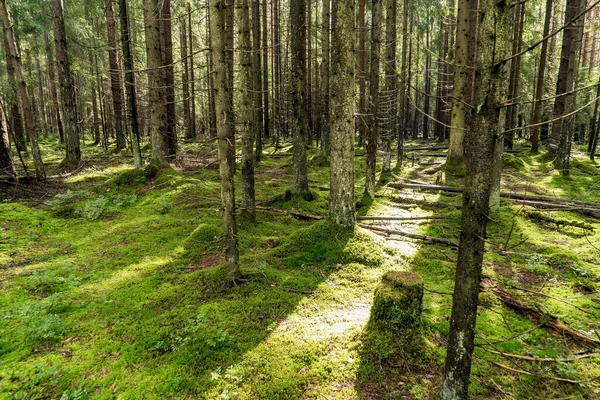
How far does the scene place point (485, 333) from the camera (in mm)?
4477

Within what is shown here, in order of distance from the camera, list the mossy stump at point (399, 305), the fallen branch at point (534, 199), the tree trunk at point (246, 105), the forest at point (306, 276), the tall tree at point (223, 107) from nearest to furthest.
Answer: the forest at point (306, 276)
the mossy stump at point (399, 305)
the tall tree at point (223, 107)
the tree trunk at point (246, 105)
the fallen branch at point (534, 199)

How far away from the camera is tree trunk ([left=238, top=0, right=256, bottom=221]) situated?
23.0 ft

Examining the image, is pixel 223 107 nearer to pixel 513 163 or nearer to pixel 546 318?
pixel 546 318

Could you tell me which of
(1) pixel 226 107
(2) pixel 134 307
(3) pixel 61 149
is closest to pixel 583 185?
(1) pixel 226 107

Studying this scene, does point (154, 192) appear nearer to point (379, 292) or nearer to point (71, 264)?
point (71, 264)

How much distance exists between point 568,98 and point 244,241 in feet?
44.3

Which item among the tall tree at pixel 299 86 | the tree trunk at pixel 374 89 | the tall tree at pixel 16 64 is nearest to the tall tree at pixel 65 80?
the tall tree at pixel 16 64

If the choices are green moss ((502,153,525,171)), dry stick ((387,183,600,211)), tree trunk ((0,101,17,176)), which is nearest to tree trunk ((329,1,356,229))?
dry stick ((387,183,600,211))

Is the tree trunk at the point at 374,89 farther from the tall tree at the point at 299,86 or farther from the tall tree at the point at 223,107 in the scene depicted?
the tall tree at the point at 223,107

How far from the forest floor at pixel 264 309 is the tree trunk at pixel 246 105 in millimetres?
857

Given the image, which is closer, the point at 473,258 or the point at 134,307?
the point at 473,258

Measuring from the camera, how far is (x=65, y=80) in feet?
47.7

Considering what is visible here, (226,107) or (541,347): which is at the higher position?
(226,107)

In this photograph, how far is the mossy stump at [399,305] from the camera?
13.2 feet
